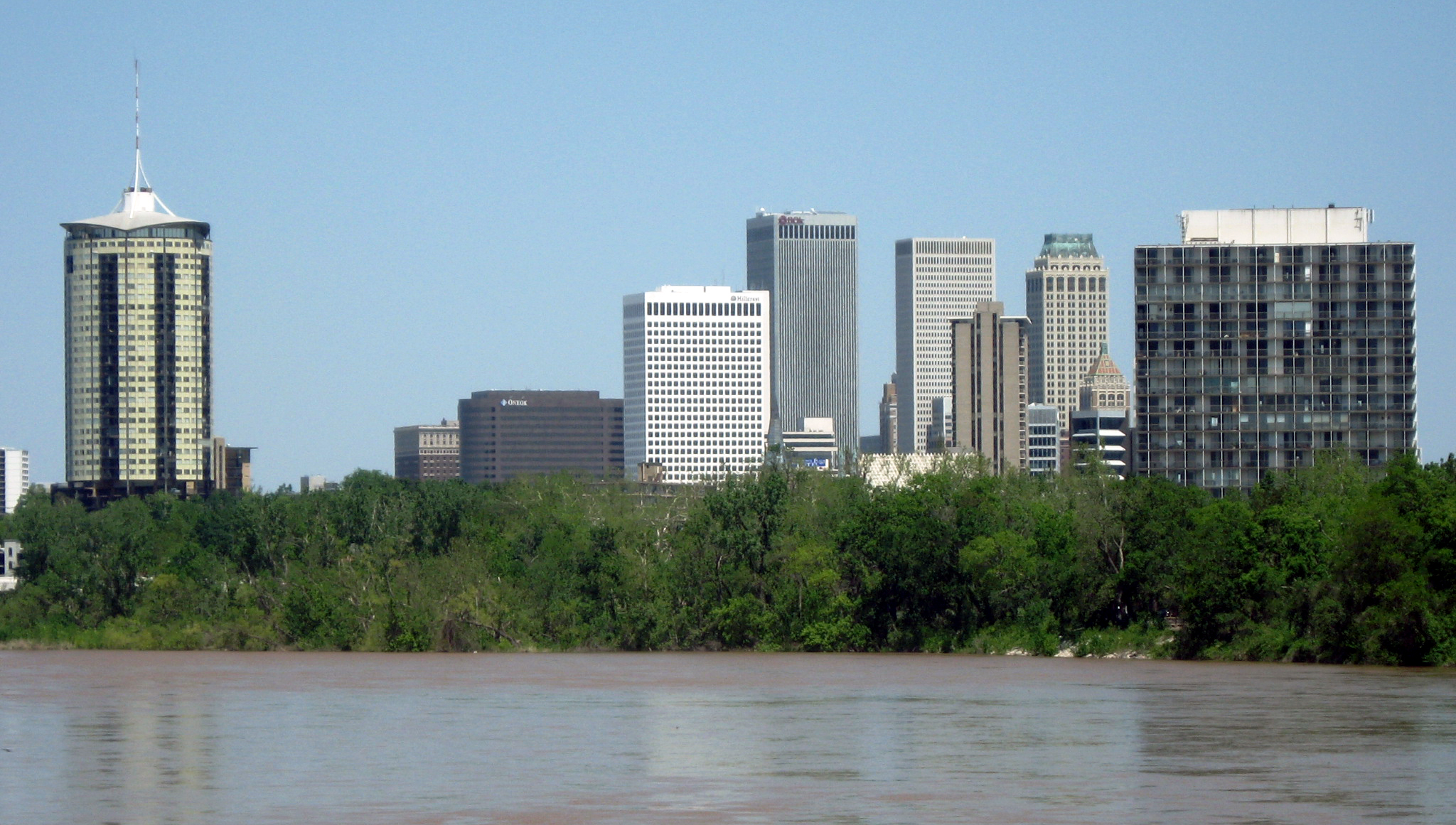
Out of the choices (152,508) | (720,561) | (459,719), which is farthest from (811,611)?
(152,508)

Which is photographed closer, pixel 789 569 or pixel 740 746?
pixel 740 746

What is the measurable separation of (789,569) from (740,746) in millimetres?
58613

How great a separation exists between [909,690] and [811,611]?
34.1m

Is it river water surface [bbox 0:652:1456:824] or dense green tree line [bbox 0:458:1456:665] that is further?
dense green tree line [bbox 0:458:1456:665]

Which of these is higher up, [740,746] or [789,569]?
[789,569]

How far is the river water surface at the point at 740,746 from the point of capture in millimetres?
43312

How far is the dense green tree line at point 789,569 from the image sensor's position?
312 ft

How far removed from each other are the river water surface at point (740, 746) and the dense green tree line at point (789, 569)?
5.41m

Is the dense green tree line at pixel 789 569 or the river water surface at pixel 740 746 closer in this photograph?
the river water surface at pixel 740 746

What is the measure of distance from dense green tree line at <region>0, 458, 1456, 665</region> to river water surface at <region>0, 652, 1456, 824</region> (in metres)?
5.41

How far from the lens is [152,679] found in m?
92.3

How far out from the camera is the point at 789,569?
378 ft

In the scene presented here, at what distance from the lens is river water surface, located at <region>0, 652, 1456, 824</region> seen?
43312 mm

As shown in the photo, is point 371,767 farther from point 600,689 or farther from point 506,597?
point 506,597
